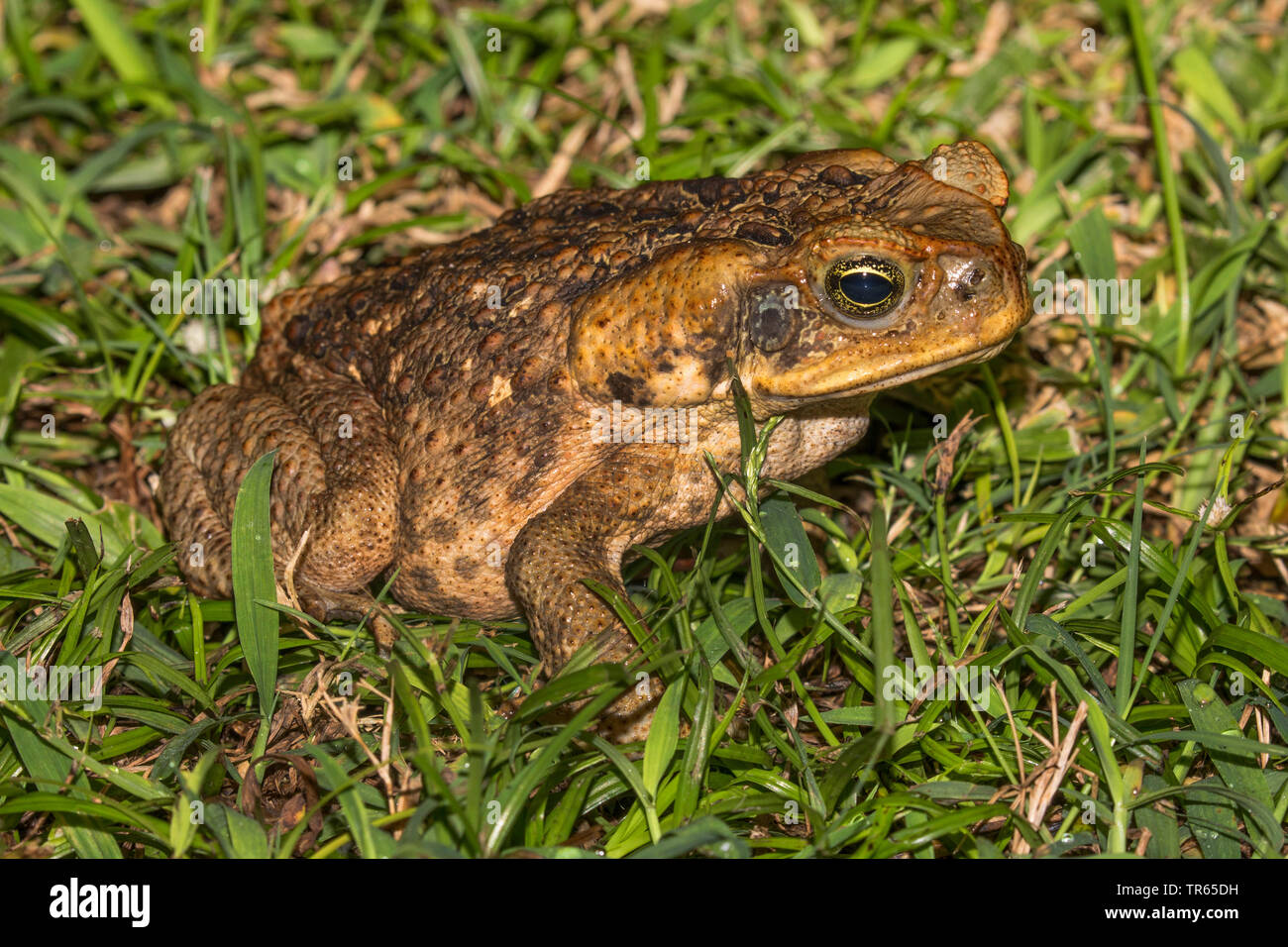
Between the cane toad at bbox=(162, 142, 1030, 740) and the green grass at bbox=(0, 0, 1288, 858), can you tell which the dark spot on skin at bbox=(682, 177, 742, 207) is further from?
the green grass at bbox=(0, 0, 1288, 858)

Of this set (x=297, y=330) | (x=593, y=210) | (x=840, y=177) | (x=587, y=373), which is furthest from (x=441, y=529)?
(x=840, y=177)

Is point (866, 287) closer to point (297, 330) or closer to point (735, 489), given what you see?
point (735, 489)

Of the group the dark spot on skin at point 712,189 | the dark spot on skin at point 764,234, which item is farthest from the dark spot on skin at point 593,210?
the dark spot on skin at point 764,234

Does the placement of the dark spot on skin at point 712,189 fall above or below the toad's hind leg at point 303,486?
above

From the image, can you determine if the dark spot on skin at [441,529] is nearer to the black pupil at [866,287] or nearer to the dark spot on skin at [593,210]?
the dark spot on skin at [593,210]

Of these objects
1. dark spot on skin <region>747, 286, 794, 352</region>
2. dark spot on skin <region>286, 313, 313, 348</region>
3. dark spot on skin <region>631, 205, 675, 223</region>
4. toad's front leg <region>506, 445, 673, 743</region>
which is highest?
dark spot on skin <region>631, 205, 675, 223</region>

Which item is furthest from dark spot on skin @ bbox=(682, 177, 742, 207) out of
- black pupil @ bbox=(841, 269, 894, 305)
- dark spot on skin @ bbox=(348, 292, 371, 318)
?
dark spot on skin @ bbox=(348, 292, 371, 318)

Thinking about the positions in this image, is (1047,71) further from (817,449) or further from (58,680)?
(58,680)

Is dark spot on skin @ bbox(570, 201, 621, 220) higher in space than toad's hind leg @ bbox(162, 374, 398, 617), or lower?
higher
